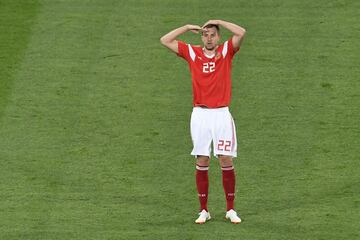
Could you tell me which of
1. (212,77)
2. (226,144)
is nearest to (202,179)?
(226,144)

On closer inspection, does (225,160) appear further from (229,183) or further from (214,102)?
(214,102)

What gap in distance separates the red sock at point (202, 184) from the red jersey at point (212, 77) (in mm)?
844

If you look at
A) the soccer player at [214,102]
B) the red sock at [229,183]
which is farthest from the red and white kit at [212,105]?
the red sock at [229,183]

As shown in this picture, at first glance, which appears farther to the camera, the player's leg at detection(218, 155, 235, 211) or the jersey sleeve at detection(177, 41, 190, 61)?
the jersey sleeve at detection(177, 41, 190, 61)

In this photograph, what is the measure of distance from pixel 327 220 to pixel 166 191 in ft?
7.75

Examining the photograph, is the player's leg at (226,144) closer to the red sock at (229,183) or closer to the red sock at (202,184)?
the red sock at (229,183)

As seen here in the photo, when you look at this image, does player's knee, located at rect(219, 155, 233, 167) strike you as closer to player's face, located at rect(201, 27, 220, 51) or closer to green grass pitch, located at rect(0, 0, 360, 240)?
green grass pitch, located at rect(0, 0, 360, 240)

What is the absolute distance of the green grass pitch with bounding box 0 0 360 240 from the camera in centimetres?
1750

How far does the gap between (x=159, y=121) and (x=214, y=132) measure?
335cm

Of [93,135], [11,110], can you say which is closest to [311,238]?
[93,135]

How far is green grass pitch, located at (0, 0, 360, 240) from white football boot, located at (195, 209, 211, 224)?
0.12m

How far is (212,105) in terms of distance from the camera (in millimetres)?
17156

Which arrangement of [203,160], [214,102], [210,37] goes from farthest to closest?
[203,160] → [214,102] → [210,37]

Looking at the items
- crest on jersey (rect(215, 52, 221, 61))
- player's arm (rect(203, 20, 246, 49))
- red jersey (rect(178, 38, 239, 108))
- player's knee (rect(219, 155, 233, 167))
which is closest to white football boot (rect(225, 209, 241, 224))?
player's knee (rect(219, 155, 233, 167))
